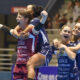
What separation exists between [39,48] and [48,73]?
6.96 ft

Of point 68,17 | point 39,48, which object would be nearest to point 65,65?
point 39,48

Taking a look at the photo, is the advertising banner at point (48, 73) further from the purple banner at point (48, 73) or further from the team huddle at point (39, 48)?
the team huddle at point (39, 48)

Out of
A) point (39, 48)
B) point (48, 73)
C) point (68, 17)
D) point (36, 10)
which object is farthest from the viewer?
point (68, 17)

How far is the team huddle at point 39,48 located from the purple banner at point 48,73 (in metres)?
1.98

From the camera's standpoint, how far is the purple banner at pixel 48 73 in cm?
1053

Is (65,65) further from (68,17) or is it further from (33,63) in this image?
(68,17)

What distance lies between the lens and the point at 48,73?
10594mm

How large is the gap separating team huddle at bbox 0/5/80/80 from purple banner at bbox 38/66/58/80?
1.98 metres

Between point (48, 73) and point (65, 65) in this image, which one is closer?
point (65, 65)

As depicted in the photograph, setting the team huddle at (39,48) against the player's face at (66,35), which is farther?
the player's face at (66,35)

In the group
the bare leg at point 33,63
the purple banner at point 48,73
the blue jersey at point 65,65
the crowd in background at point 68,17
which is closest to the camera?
the bare leg at point 33,63

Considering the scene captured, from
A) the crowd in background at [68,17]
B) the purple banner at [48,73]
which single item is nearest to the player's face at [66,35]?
the purple banner at [48,73]

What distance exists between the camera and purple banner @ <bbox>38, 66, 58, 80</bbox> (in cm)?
1053

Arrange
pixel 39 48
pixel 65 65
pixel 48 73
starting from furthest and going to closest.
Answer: pixel 48 73, pixel 39 48, pixel 65 65
